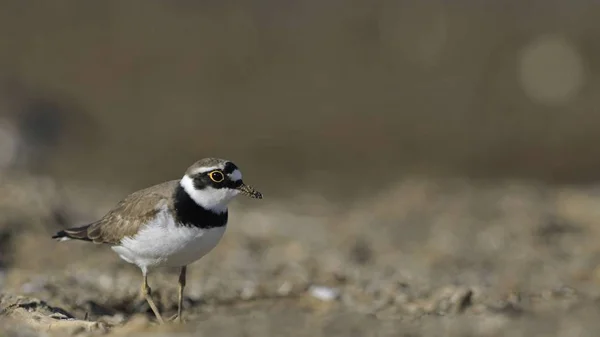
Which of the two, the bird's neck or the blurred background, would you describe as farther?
the blurred background

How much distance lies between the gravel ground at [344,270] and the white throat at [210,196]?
743mm

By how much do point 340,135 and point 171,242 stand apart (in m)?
14.7

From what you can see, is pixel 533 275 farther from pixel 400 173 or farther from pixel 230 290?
pixel 400 173

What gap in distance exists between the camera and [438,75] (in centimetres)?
2423

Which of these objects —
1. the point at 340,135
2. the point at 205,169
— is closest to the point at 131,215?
the point at 205,169

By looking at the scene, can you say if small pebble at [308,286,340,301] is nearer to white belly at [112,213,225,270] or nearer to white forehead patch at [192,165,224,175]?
white belly at [112,213,225,270]

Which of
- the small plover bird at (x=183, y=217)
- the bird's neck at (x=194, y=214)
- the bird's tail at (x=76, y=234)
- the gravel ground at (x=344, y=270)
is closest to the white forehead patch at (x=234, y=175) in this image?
the small plover bird at (x=183, y=217)

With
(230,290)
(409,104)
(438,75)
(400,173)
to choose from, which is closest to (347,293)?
(230,290)

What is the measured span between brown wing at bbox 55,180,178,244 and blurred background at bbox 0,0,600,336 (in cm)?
57

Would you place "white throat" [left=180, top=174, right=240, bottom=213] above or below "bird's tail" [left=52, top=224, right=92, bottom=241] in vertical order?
above

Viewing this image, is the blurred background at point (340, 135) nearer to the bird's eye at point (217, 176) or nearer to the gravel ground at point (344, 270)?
the gravel ground at point (344, 270)

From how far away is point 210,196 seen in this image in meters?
6.80

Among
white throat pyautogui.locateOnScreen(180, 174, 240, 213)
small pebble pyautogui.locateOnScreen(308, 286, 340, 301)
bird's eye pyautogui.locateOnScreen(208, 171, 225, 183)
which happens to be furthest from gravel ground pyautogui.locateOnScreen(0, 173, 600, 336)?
bird's eye pyautogui.locateOnScreen(208, 171, 225, 183)

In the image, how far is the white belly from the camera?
22.0 feet
